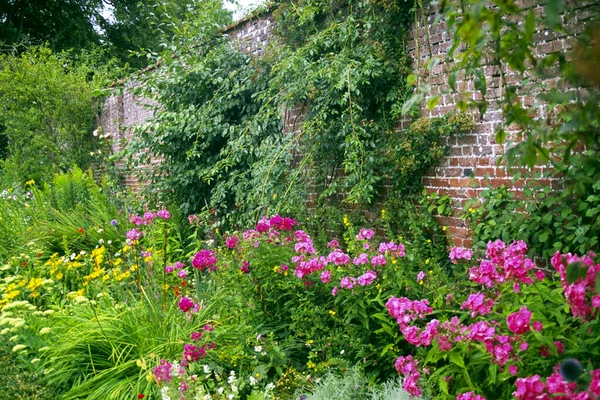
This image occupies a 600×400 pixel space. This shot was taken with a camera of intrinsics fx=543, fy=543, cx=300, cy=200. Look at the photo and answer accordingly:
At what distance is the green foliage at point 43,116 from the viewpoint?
10.2 metres

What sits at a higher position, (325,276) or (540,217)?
(540,217)

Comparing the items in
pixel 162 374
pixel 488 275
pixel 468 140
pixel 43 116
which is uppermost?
pixel 43 116

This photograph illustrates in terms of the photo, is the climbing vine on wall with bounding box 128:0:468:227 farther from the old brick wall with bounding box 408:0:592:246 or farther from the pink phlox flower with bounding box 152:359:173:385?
the pink phlox flower with bounding box 152:359:173:385

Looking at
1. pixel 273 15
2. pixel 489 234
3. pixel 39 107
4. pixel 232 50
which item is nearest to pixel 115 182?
pixel 39 107

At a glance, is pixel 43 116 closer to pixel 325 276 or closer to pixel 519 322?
pixel 325 276

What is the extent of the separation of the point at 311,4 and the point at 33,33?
1715cm

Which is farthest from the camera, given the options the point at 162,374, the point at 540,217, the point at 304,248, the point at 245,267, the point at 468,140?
the point at 468,140

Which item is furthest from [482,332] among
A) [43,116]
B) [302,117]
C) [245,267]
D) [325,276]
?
[43,116]

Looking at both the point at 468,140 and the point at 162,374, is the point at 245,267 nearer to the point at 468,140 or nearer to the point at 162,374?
the point at 162,374

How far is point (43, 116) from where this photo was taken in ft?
34.1

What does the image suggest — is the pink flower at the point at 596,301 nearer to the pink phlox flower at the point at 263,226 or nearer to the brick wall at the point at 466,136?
the brick wall at the point at 466,136

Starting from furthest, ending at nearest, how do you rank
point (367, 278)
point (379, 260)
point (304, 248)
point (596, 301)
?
point (304, 248), point (379, 260), point (367, 278), point (596, 301)

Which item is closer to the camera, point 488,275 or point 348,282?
point 488,275

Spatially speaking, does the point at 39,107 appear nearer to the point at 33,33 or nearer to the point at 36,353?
the point at 36,353
